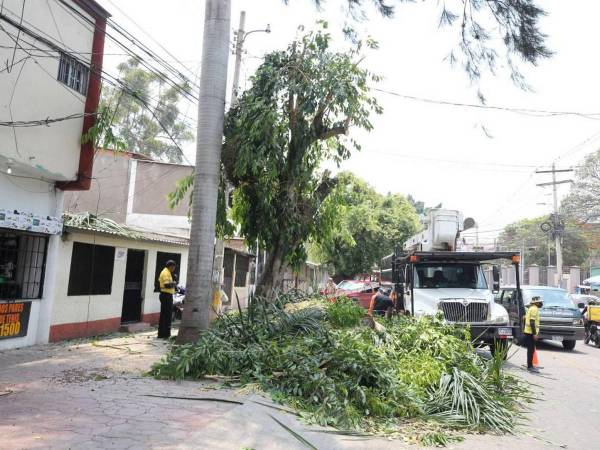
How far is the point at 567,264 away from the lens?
2090 inches

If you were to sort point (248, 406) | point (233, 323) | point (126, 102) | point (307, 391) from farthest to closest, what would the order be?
point (126, 102) < point (233, 323) < point (307, 391) < point (248, 406)

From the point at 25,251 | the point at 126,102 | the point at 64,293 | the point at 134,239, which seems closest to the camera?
the point at 25,251

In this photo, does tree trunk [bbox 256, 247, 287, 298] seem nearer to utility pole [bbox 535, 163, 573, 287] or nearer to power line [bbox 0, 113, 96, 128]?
power line [bbox 0, 113, 96, 128]

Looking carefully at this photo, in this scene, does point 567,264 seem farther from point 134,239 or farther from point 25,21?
point 25,21

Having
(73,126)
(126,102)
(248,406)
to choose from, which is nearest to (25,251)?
(73,126)

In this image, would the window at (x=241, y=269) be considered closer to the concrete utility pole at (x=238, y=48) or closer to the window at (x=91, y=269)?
the concrete utility pole at (x=238, y=48)

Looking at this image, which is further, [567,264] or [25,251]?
[567,264]

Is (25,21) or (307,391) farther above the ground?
(25,21)

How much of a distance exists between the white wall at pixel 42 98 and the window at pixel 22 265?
1.33m

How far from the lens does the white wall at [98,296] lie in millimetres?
10039

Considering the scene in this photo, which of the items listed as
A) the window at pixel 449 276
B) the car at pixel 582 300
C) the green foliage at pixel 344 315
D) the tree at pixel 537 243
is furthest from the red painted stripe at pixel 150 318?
the tree at pixel 537 243

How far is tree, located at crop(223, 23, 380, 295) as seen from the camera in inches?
385

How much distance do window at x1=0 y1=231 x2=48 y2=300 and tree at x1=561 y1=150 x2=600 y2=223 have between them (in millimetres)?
36169

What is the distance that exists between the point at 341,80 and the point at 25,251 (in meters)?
7.18
